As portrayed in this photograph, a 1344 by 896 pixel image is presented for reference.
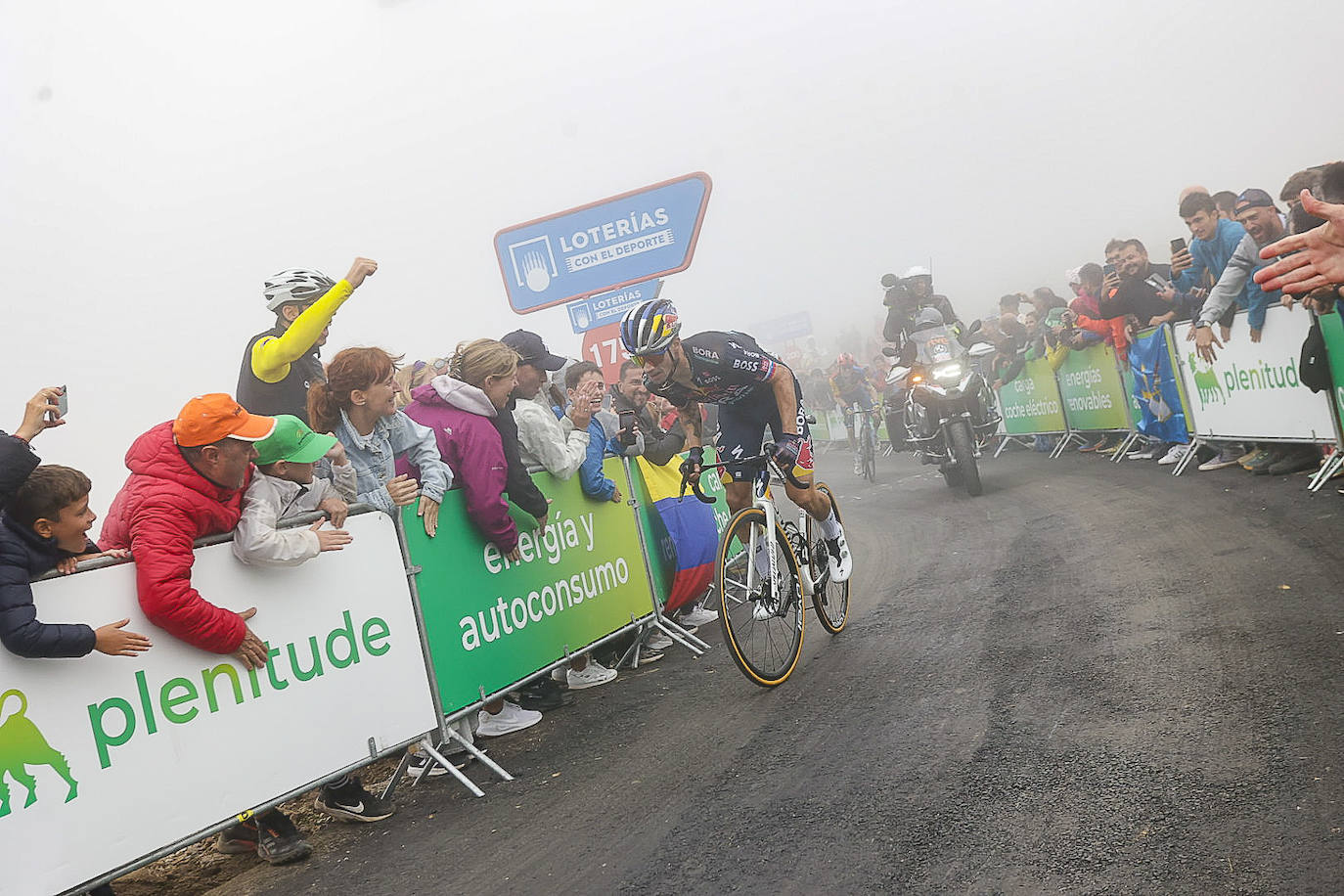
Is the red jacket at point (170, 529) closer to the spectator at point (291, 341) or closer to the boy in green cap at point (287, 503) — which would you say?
the boy in green cap at point (287, 503)

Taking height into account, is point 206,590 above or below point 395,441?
below

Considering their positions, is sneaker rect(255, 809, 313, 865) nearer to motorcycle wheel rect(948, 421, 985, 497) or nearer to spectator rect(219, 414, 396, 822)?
spectator rect(219, 414, 396, 822)

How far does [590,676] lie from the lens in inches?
256

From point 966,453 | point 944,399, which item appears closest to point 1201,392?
point 966,453

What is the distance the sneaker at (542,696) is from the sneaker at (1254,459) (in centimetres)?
643

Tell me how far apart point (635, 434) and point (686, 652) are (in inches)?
59.0

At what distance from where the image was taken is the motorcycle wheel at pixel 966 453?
37.6ft

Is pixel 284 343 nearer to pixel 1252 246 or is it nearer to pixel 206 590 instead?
pixel 206 590

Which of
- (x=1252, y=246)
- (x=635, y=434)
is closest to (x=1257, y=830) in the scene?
(x=635, y=434)

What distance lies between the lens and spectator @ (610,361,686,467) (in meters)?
7.34

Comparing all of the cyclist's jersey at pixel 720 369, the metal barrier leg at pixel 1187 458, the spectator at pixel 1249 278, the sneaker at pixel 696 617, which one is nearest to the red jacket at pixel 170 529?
the cyclist's jersey at pixel 720 369

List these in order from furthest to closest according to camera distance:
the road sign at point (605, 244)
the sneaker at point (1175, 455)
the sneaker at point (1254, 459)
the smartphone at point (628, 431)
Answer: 1. the road sign at point (605, 244)
2. the sneaker at point (1175, 455)
3. the sneaker at point (1254, 459)
4. the smartphone at point (628, 431)

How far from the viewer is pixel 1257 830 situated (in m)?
2.81

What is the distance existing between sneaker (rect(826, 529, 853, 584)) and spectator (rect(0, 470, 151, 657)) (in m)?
3.76
